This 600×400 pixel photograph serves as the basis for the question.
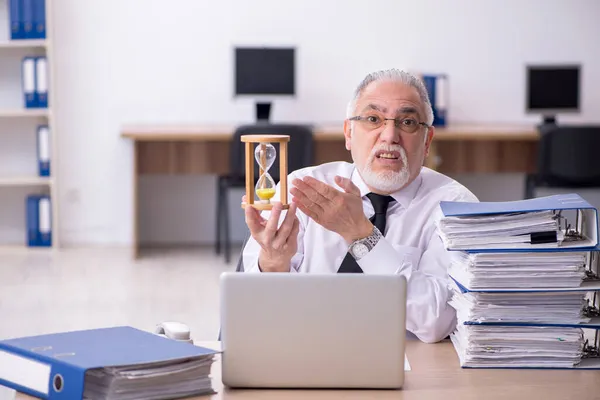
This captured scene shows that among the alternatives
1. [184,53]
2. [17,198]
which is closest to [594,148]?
[184,53]

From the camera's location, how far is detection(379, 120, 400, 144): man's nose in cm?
208

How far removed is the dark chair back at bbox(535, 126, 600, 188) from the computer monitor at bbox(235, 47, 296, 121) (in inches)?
63.1

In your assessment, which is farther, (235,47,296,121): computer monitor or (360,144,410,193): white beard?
(235,47,296,121): computer monitor

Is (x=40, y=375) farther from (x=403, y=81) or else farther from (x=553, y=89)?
(x=553, y=89)

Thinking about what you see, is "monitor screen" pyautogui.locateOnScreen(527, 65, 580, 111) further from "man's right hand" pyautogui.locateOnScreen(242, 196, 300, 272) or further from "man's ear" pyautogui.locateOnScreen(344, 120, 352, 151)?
"man's right hand" pyautogui.locateOnScreen(242, 196, 300, 272)

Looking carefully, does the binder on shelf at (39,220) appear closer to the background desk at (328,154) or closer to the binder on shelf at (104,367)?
the background desk at (328,154)

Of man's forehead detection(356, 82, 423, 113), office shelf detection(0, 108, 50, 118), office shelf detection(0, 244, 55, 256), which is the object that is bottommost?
office shelf detection(0, 244, 55, 256)

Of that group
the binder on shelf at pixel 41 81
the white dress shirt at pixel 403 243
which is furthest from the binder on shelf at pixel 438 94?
the white dress shirt at pixel 403 243

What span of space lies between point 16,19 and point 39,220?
50.3 inches

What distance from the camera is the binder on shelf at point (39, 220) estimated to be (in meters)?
5.95

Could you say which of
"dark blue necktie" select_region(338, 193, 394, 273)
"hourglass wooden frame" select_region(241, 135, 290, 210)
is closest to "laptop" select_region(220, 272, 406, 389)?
"hourglass wooden frame" select_region(241, 135, 290, 210)

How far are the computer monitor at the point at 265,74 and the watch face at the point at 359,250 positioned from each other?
4.10 m

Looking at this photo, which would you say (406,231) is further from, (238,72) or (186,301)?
(238,72)

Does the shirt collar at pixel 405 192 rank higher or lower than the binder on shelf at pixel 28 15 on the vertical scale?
lower
